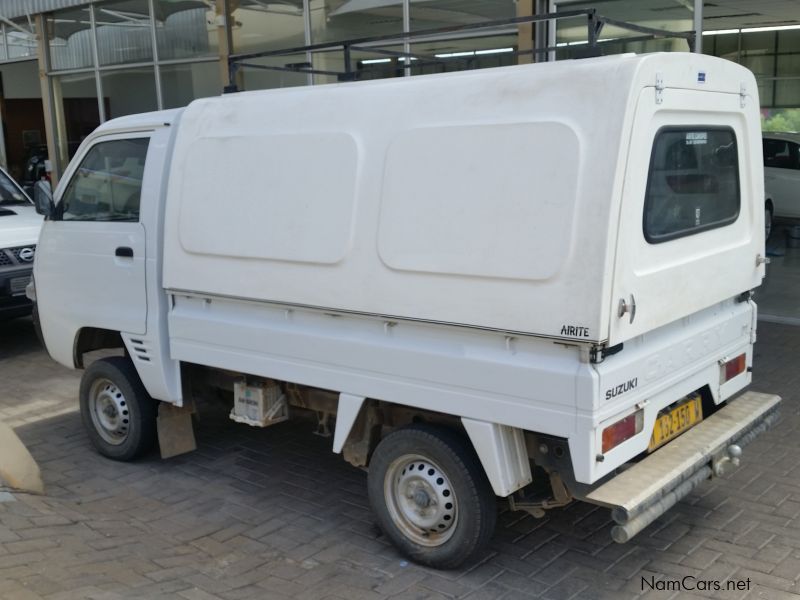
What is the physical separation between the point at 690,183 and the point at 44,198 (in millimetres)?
4314

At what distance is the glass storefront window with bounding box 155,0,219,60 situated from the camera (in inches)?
483

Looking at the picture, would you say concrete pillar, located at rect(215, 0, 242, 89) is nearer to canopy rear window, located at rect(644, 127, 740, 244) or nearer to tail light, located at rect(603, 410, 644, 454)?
canopy rear window, located at rect(644, 127, 740, 244)

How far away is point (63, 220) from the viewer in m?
5.98

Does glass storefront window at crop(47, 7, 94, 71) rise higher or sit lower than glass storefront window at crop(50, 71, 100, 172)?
higher

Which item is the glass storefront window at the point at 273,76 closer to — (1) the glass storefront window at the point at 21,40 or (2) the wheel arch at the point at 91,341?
(2) the wheel arch at the point at 91,341

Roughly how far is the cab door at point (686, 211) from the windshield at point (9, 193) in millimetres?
8599

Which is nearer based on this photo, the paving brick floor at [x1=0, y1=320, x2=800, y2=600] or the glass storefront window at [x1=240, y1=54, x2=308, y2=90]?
the paving brick floor at [x1=0, y1=320, x2=800, y2=600]

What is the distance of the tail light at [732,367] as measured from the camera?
→ 459cm

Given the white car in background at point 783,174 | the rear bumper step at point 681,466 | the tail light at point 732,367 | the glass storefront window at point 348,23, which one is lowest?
the rear bumper step at point 681,466

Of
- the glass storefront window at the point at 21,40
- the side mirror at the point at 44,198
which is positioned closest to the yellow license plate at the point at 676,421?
the side mirror at the point at 44,198

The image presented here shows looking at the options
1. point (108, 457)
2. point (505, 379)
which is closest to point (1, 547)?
point (108, 457)

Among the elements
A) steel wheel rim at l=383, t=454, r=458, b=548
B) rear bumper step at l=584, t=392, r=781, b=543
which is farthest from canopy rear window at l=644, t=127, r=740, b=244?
steel wheel rim at l=383, t=454, r=458, b=548

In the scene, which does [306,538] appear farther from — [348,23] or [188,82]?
[188,82]

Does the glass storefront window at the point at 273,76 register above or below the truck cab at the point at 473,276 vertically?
above
